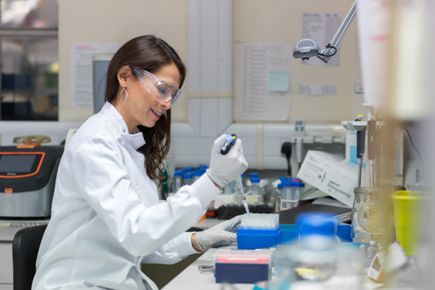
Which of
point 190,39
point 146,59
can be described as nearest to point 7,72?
point 190,39

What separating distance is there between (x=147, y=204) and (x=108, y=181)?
346 millimetres

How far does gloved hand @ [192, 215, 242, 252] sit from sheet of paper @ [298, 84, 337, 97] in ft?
4.12

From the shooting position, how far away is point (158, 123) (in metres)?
2.12

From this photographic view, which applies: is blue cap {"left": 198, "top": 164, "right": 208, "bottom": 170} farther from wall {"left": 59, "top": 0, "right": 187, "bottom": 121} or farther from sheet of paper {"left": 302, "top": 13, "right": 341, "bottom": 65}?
sheet of paper {"left": 302, "top": 13, "right": 341, "bottom": 65}

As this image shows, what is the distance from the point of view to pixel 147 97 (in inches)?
72.6

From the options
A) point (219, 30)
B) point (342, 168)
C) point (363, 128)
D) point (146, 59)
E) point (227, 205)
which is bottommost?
point (227, 205)

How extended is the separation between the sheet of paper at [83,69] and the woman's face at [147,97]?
Result: 1324 mm

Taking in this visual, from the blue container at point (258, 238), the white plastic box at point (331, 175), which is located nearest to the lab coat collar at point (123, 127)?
the blue container at point (258, 238)

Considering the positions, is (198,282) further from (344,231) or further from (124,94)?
(124,94)

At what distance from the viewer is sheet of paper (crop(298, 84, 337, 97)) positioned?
10.0 ft

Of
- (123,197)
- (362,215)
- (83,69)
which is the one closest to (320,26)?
(83,69)

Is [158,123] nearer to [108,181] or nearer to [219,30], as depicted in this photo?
[108,181]

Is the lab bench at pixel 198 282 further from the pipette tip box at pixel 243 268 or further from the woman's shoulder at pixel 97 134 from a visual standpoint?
the woman's shoulder at pixel 97 134

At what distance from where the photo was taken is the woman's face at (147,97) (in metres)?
1.84
